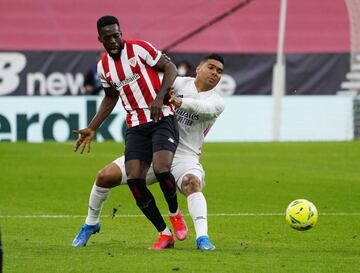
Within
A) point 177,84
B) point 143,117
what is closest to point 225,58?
point 177,84

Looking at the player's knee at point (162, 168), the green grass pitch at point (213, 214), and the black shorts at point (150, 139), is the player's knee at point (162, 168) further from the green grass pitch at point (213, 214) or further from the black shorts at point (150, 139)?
the green grass pitch at point (213, 214)

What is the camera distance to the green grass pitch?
28.5 ft

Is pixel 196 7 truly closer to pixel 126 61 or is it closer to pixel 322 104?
pixel 322 104

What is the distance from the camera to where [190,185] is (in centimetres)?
981

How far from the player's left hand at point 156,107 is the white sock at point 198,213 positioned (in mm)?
800

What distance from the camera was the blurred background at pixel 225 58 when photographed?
25094 mm

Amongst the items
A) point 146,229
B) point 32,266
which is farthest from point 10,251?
point 146,229

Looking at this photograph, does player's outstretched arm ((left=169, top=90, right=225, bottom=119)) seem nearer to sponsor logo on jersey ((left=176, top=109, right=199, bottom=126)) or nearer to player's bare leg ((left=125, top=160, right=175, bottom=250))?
sponsor logo on jersey ((left=176, top=109, right=199, bottom=126))

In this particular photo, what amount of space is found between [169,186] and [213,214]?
3.51 meters

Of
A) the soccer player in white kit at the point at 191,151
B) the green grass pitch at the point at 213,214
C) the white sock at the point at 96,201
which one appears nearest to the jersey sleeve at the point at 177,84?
the soccer player in white kit at the point at 191,151

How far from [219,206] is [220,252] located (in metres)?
4.71

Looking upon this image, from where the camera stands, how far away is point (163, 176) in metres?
9.53

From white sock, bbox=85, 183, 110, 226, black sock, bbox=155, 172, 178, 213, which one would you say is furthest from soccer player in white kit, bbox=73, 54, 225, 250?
→ black sock, bbox=155, 172, 178, 213

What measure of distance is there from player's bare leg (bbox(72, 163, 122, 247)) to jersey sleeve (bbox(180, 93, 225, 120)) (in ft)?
2.92
